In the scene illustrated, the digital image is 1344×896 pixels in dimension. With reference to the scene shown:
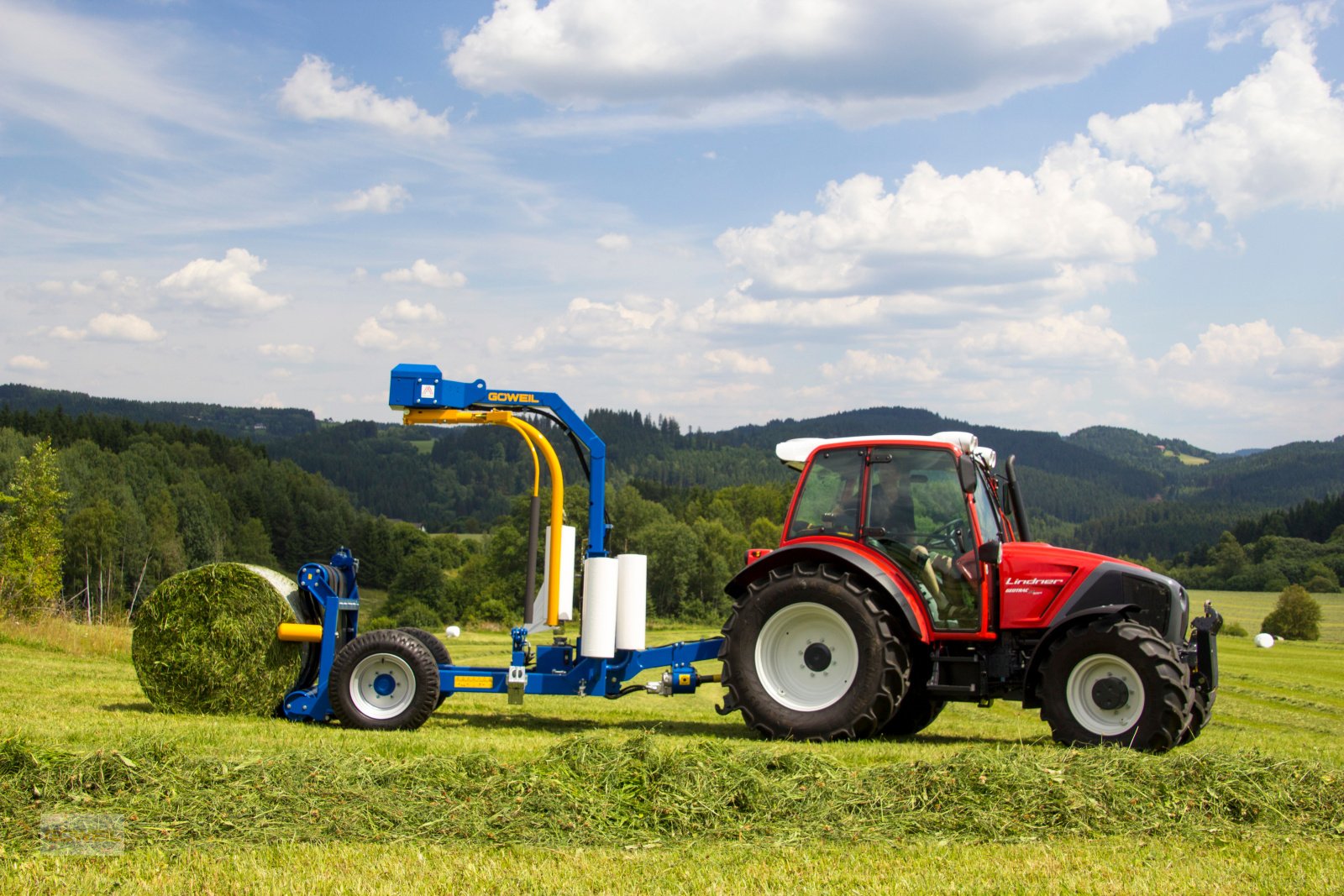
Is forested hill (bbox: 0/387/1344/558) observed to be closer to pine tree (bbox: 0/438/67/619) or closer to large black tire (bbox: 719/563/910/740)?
pine tree (bbox: 0/438/67/619)

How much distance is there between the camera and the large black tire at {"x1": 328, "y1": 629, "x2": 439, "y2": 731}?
9680 mm

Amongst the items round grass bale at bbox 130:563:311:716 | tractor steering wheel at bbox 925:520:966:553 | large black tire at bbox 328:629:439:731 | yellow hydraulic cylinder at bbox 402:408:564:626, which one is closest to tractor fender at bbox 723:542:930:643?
tractor steering wheel at bbox 925:520:966:553

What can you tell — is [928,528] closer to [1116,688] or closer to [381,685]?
[1116,688]

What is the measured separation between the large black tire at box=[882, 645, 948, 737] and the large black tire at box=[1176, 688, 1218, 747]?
191 cm

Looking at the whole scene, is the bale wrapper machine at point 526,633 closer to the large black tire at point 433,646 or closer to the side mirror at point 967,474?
the large black tire at point 433,646

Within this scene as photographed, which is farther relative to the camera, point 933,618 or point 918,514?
point 918,514

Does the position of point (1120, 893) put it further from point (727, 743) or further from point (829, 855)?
point (727, 743)

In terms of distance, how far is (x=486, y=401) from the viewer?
1043cm

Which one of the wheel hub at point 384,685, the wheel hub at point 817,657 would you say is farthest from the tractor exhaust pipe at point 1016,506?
the wheel hub at point 384,685

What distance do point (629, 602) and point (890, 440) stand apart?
2569 mm

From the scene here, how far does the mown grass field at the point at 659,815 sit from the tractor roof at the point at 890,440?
8.20 ft

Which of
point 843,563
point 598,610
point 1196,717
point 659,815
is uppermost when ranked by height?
point 843,563

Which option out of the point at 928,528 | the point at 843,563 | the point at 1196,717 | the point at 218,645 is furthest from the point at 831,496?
the point at 218,645

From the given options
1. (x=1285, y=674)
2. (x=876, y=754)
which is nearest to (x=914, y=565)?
(x=876, y=754)
